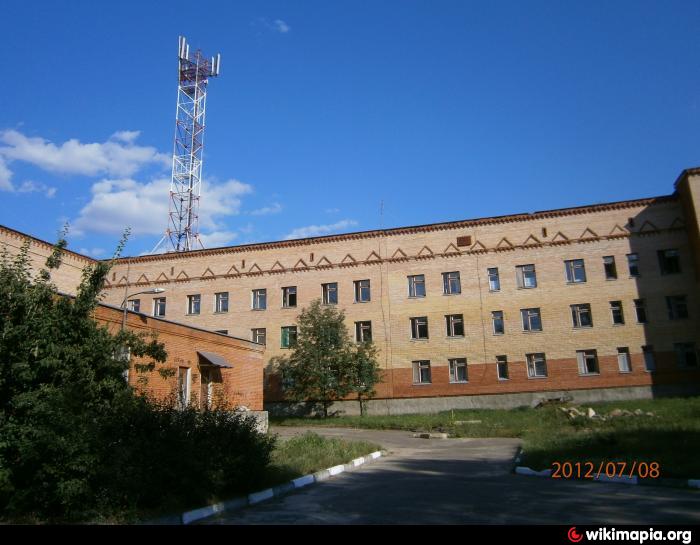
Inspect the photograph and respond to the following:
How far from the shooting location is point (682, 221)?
3172 cm

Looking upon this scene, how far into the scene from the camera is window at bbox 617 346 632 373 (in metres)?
30.8

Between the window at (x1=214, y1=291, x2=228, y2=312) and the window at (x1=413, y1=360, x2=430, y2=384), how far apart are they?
1412 cm

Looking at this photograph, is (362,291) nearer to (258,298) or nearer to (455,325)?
(455,325)

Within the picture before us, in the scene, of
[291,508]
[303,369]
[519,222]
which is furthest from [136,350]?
[519,222]

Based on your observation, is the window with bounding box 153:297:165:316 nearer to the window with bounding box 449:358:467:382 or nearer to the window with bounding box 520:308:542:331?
the window with bounding box 449:358:467:382

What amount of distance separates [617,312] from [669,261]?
13.8 ft

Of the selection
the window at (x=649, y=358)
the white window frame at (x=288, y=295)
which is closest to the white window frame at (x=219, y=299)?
the white window frame at (x=288, y=295)

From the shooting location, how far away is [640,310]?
103 feet

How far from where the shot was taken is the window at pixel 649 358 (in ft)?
99.8

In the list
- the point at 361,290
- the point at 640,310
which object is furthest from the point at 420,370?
the point at 640,310

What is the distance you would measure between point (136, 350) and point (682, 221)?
32160 mm

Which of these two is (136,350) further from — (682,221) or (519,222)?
(682,221)
